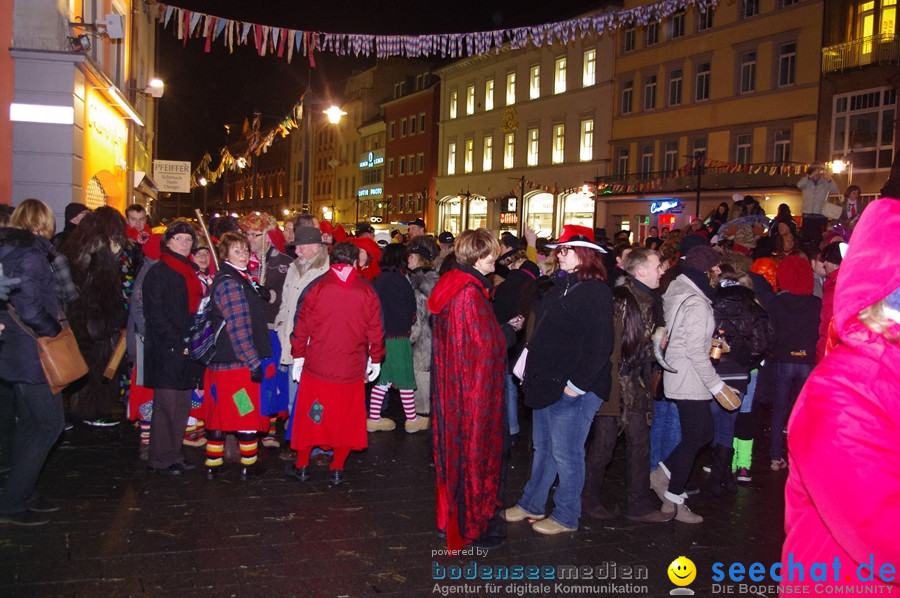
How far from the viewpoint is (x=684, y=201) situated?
3400 cm

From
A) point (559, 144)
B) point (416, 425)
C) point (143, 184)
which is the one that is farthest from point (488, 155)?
point (416, 425)

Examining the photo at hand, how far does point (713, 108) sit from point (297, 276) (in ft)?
99.8

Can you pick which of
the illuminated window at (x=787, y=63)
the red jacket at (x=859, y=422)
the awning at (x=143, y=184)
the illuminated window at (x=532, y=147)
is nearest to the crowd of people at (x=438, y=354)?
the red jacket at (x=859, y=422)

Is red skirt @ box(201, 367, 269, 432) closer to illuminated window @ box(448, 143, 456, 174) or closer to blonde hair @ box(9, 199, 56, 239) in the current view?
blonde hair @ box(9, 199, 56, 239)

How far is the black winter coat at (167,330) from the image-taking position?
6.17m

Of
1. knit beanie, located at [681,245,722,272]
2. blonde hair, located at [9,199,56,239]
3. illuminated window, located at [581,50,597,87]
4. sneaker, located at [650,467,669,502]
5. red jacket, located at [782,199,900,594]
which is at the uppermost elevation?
illuminated window, located at [581,50,597,87]

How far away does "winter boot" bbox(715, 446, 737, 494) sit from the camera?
6320mm

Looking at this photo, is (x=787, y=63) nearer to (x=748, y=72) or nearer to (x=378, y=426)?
(x=748, y=72)

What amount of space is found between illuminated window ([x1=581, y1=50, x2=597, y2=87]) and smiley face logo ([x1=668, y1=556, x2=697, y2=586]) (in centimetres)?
3815

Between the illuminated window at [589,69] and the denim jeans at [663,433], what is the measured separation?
36.6 meters

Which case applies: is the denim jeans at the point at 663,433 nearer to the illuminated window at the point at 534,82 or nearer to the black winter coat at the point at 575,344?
the black winter coat at the point at 575,344

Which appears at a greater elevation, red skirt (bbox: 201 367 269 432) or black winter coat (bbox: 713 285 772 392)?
black winter coat (bbox: 713 285 772 392)

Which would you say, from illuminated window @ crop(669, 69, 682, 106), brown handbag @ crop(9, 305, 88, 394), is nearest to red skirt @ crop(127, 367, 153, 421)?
brown handbag @ crop(9, 305, 88, 394)

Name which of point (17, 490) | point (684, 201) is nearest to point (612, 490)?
point (17, 490)
